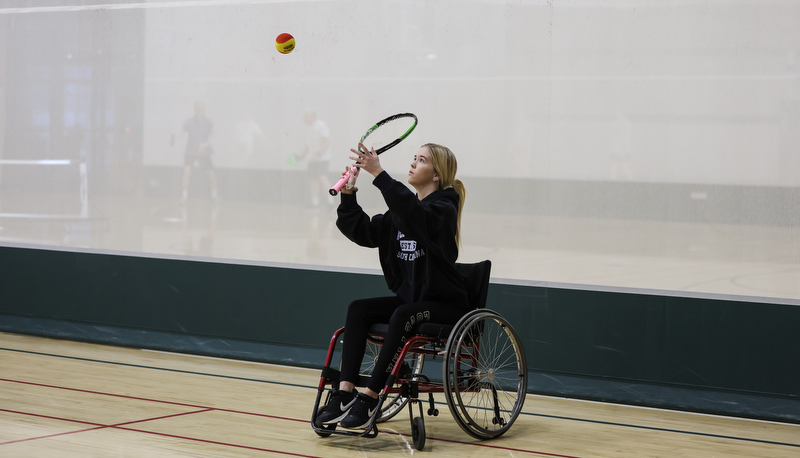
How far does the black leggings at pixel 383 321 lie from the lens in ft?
9.84

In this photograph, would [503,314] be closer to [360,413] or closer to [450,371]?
[450,371]

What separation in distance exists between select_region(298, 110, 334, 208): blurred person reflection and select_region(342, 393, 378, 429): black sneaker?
5.60 feet

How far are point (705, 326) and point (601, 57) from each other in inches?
47.3

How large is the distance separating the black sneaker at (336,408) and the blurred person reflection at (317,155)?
1.66 m

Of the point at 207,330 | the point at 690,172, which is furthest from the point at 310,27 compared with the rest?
the point at 690,172

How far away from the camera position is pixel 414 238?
3.11 metres

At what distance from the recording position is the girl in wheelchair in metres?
2.99

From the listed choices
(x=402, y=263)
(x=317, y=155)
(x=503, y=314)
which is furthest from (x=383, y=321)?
(x=317, y=155)

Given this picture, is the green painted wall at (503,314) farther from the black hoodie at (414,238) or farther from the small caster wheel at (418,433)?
the small caster wheel at (418,433)

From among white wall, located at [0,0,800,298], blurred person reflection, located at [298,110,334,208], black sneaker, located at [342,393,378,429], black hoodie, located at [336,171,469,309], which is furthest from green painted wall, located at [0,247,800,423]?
black sneaker, located at [342,393,378,429]

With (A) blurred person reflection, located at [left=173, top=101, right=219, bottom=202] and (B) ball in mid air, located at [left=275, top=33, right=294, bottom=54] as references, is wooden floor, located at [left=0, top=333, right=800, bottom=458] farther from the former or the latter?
(B) ball in mid air, located at [left=275, top=33, right=294, bottom=54]

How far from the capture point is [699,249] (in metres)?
3.81

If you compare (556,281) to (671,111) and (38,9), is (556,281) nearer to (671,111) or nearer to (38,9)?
(671,111)

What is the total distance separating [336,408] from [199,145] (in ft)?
7.24
